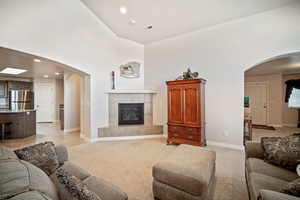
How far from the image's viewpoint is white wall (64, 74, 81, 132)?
5605mm

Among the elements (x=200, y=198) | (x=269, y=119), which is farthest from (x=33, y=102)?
(x=269, y=119)

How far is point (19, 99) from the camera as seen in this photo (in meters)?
7.00

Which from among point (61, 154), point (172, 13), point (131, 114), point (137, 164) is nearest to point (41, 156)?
point (61, 154)

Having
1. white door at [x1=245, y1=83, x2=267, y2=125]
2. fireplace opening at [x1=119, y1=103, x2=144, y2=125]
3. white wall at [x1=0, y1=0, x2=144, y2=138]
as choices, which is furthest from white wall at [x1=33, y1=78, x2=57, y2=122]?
white door at [x1=245, y1=83, x2=267, y2=125]

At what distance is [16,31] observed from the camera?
2287 mm

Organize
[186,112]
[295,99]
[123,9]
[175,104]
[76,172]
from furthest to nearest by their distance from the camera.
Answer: [175,104] < [186,112] < [123,9] < [295,99] < [76,172]

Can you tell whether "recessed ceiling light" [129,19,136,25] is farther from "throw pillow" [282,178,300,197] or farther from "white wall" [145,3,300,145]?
"throw pillow" [282,178,300,197]

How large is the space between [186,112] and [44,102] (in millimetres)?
8462

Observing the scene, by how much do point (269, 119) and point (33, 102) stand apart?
40.1 ft

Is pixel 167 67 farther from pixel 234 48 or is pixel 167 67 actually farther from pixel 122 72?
pixel 234 48

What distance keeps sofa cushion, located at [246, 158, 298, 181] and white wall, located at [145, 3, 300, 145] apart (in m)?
2.06

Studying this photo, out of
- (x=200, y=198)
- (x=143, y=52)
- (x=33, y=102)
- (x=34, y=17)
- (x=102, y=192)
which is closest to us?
(x=102, y=192)

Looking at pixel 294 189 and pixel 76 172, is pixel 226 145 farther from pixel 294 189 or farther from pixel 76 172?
pixel 76 172

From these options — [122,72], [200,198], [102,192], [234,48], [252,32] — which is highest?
[252,32]
